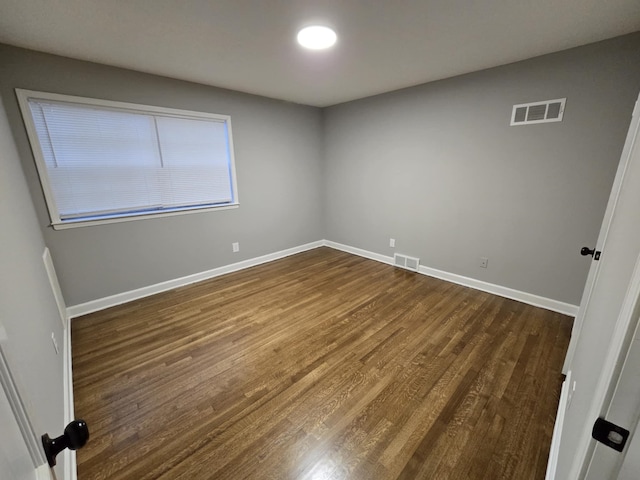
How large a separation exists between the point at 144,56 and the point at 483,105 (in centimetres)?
330

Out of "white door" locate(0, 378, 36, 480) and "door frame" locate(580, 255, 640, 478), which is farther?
"door frame" locate(580, 255, 640, 478)

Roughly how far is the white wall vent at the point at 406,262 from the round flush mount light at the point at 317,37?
2.72 meters

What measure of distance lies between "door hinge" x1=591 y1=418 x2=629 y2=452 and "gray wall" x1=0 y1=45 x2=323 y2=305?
3.57m

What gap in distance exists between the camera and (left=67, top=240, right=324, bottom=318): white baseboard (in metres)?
2.70

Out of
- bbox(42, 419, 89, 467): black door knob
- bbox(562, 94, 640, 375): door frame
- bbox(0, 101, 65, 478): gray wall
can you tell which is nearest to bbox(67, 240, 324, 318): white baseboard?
bbox(0, 101, 65, 478): gray wall

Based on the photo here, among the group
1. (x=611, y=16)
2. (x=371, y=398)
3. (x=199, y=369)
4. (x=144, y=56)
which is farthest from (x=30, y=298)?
(x=611, y=16)

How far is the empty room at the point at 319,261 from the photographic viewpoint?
130 centimetres

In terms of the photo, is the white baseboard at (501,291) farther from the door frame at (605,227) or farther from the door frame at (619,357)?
the door frame at (619,357)

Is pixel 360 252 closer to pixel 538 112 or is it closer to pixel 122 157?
pixel 538 112

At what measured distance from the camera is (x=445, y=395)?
1.73 metres

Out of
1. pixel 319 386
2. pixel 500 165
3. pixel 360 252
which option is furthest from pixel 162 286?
pixel 500 165

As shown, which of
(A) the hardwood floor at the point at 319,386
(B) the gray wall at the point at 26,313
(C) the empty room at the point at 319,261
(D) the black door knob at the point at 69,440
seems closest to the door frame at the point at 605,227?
(C) the empty room at the point at 319,261

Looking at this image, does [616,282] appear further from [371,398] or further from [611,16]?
[611,16]

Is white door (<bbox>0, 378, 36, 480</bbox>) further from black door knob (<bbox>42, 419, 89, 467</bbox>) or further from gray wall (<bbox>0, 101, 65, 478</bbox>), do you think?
gray wall (<bbox>0, 101, 65, 478</bbox>)
